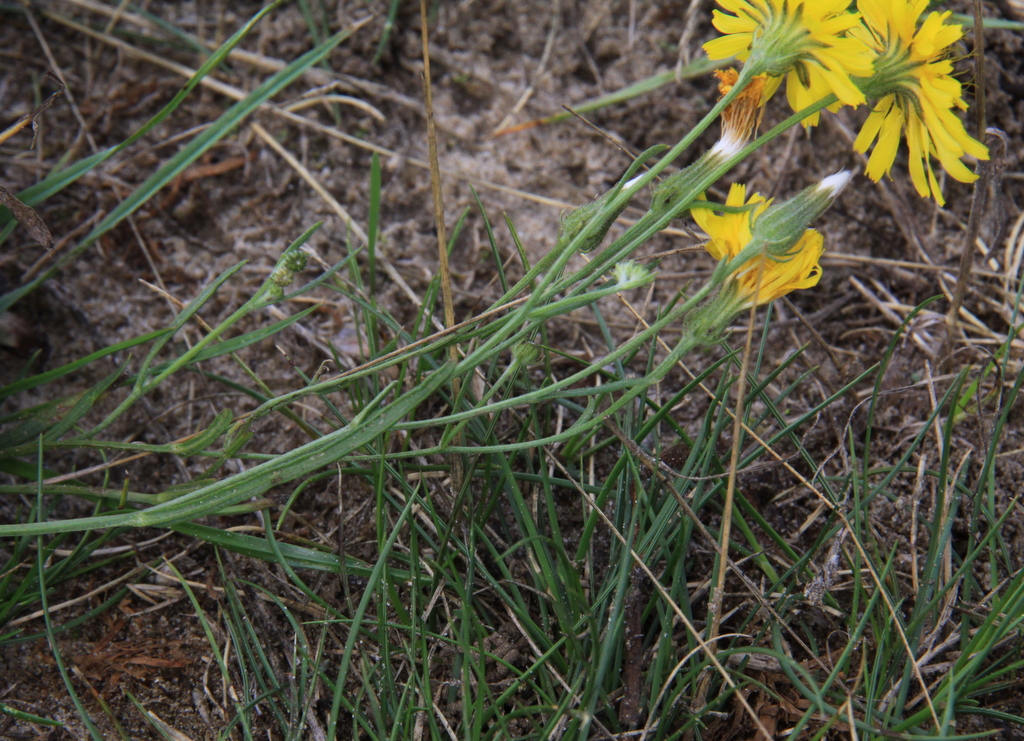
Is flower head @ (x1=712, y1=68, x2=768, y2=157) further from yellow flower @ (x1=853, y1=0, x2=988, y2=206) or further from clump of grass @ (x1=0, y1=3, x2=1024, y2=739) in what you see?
yellow flower @ (x1=853, y1=0, x2=988, y2=206)

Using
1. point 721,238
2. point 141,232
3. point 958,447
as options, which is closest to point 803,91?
point 721,238

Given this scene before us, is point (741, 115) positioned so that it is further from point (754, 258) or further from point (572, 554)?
point (572, 554)

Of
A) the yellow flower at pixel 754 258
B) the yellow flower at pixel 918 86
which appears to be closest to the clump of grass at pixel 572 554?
the yellow flower at pixel 754 258

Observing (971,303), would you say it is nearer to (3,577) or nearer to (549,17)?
(549,17)

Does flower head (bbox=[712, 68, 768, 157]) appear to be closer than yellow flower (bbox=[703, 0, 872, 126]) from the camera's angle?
No

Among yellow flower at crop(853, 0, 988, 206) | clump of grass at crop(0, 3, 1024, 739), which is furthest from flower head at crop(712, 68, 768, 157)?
yellow flower at crop(853, 0, 988, 206)

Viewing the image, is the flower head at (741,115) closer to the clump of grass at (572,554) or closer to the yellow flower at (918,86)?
the clump of grass at (572,554)

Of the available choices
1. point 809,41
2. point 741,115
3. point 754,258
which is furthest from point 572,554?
point 809,41
